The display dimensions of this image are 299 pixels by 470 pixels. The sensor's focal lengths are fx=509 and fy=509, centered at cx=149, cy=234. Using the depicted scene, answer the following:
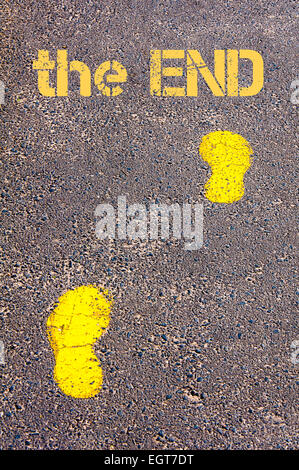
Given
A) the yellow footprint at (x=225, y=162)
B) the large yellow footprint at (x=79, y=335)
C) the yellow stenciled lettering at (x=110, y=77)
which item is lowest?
the large yellow footprint at (x=79, y=335)

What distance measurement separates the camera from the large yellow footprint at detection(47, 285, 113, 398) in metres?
2.52

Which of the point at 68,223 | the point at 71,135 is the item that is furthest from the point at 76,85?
the point at 68,223

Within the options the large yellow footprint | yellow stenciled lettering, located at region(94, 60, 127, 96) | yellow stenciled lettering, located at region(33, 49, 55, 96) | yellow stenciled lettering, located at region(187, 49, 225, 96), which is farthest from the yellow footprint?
yellow stenciled lettering, located at region(33, 49, 55, 96)

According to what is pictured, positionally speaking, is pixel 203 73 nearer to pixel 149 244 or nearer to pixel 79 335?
pixel 149 244

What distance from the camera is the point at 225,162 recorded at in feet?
10.9

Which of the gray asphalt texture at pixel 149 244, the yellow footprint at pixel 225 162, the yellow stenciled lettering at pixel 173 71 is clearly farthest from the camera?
the yellow stenciled lettering at pixel 173 71

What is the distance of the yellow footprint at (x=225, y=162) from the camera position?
3.17 metres

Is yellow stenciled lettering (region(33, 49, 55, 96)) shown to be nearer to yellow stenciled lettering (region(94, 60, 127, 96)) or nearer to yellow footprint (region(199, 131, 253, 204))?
yellow stenciled lettering (region(94, 60, 127, 96))

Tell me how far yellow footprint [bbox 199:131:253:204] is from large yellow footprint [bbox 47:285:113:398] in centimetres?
98

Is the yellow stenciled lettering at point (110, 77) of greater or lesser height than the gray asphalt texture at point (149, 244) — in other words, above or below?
above

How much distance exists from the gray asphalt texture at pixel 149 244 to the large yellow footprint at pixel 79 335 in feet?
0.16

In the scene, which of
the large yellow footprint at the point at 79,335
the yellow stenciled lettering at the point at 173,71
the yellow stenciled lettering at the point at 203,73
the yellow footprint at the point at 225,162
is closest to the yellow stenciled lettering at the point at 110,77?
the yellow stenciled lettering at the point at 173,71

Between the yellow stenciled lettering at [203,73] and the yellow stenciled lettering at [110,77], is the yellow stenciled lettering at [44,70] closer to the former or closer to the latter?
the yellow stenciled lettering at [110,77]

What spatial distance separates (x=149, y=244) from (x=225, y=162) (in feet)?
2.63
